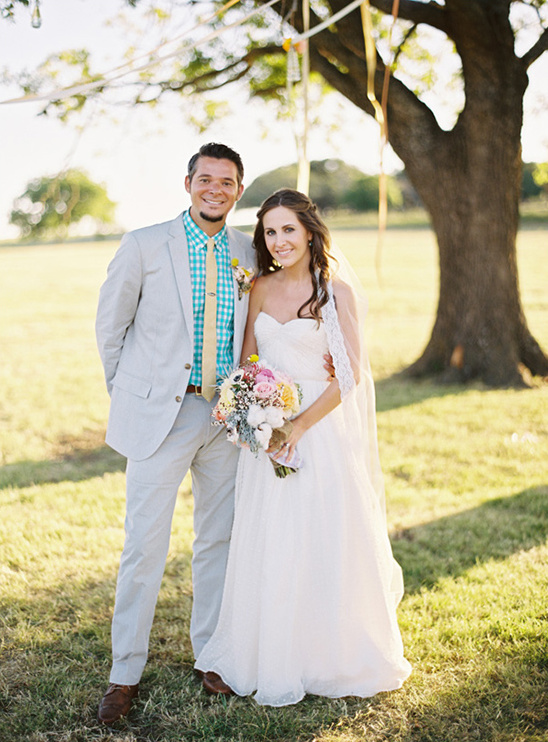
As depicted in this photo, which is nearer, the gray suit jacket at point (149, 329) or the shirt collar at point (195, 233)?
the gray suit jacket at point (149, 329)

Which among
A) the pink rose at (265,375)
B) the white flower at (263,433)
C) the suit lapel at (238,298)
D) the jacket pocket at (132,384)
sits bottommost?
the white flower at (263,433)

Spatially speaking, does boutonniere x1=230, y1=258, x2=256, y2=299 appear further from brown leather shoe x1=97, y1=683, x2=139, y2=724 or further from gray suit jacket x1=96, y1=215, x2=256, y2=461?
brown leather shoe x1=97, y1=683, x2=139, y2=724

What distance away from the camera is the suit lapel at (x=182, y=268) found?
3137 mm

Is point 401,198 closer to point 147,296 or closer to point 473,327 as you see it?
point 473,327

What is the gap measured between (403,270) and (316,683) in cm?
2567

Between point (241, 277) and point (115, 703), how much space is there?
202cm

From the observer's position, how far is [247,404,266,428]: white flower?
296cm

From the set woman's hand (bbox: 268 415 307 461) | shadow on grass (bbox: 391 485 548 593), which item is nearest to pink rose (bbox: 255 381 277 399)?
woman's hand (bbox: 268 415 307 461)

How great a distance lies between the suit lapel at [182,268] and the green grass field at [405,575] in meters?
1.75

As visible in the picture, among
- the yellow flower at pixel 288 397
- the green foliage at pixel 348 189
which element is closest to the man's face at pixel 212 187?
the yellow flower at pixel 288 397

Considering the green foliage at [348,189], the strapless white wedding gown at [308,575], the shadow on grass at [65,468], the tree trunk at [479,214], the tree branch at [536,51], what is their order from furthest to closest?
the green foliage at [348,189]
the tree trunk at [479,214]
the tree branch at [536,51]
the shadow on grass at [65,468]
the strapless white wedding gown at [308,575]

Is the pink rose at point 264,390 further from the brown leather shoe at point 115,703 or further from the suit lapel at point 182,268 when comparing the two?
the brown leather shoe at point 115,703

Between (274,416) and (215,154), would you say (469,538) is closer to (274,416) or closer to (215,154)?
(274,416)

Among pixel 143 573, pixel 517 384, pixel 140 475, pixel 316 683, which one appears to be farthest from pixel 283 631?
pixel 517 384
